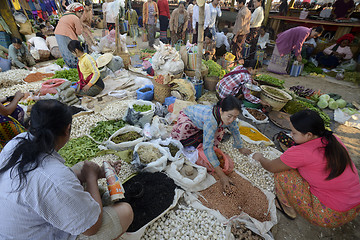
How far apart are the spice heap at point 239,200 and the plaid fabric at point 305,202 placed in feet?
0.82

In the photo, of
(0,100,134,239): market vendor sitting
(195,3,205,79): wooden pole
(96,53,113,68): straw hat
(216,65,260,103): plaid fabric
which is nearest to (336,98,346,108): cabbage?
(216,65,260,103): plaid fabric

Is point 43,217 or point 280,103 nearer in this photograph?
point 43,217

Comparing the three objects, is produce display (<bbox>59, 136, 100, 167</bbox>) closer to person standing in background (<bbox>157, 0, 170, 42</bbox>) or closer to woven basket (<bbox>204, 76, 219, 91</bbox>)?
woven basket (<bbox>204, 76, 219, 91</bbox>)

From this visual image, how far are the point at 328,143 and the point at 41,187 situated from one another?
7.27 feet

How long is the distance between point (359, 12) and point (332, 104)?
249 inches

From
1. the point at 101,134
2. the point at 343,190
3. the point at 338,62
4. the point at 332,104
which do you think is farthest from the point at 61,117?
the point at 338,62

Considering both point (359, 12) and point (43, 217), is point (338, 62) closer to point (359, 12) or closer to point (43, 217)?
point (359, 12)

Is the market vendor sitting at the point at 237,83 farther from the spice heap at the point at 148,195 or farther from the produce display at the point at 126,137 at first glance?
the spice heap at the point at 148,195

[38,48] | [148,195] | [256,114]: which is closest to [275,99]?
[256,114]

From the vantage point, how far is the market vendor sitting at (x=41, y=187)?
1001 millimetres

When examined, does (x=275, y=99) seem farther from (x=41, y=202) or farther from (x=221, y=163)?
(x=41, y=202)

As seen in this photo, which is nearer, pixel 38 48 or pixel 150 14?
pixel 38 48

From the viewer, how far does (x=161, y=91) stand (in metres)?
4.03

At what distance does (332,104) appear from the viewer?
4328mm
